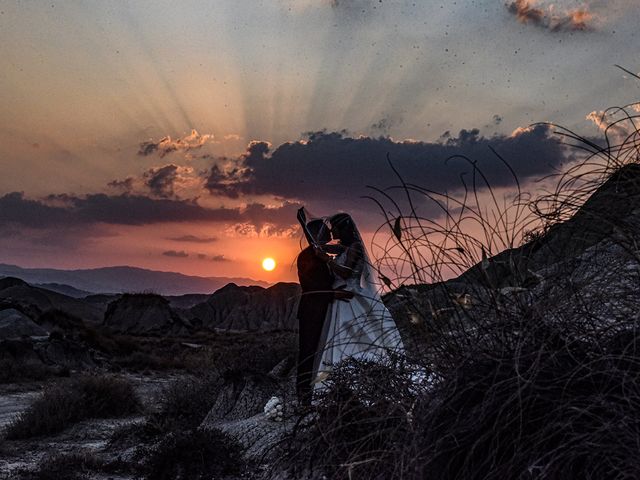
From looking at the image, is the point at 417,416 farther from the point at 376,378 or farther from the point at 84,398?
the point at 84,398

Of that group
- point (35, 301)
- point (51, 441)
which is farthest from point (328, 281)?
point (35, 301)

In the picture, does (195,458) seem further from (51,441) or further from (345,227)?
(51,441)

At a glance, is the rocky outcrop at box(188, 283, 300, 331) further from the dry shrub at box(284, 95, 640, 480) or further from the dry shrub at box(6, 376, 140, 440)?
the dry shrub at box(284, 95, 640, 480)

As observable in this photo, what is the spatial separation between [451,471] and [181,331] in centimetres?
5362

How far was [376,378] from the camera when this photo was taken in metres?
3.44

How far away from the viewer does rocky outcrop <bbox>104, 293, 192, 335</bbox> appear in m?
55.0

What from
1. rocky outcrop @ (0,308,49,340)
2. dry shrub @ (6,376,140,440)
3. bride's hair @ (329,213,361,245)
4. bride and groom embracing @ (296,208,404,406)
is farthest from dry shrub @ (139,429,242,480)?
rocky outcrop @ (0,308,49,340)

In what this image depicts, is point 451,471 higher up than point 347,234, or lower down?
lower down

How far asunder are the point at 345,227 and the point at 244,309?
86.0 m

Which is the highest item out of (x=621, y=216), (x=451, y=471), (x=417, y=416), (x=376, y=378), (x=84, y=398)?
(x=84, y=398)

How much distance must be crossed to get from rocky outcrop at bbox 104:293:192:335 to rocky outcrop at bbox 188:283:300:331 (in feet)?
89.2

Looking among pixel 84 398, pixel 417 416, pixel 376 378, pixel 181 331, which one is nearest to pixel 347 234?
pixel 376 378

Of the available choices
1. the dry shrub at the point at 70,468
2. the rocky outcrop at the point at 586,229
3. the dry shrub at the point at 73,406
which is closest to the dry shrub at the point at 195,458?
the dry shrub at the point at 70,468

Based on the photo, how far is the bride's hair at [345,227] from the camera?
25.0ft
